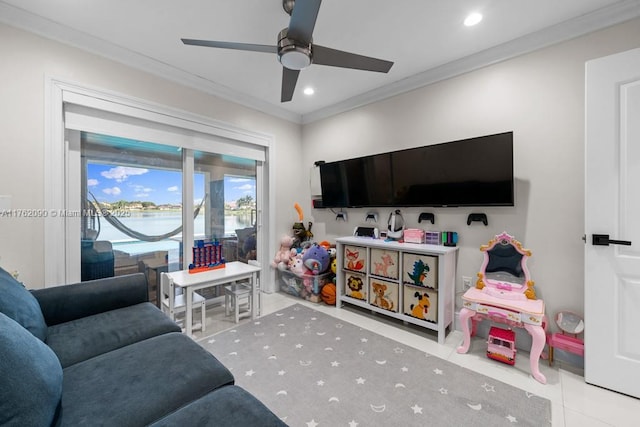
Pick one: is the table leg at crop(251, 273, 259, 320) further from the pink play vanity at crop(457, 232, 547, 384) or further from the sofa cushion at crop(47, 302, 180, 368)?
the pink play vanity at crop(457, 232, 547, 384)

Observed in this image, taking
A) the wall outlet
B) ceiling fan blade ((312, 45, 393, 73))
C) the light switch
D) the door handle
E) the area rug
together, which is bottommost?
the area rug

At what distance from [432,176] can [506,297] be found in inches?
48.3

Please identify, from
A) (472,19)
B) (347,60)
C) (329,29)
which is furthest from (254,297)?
(472,19)

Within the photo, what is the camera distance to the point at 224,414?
0.95 m

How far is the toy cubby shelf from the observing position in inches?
95.6

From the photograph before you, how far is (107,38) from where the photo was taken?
2227 mm

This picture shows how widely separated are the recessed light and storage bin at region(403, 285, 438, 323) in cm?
224

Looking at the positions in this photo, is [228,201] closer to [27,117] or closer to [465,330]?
[27,117]

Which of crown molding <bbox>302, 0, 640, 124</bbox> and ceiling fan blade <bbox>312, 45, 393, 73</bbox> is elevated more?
crown molding <bbox>302, 0, 640, 124</bbox>

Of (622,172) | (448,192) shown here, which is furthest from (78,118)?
(622,172)

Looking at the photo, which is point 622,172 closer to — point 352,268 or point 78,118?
point 352,268

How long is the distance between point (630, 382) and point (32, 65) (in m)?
4.74

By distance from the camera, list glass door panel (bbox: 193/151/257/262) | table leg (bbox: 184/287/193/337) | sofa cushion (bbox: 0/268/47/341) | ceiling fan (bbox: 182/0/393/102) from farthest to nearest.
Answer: glass door panel (bbox: 193/151/257/262), table leg (bbox: 184/287/193/337), ceiling fan (bbox: 182/0/393/102), sofa cushion (bbox: 0/268/47/341)

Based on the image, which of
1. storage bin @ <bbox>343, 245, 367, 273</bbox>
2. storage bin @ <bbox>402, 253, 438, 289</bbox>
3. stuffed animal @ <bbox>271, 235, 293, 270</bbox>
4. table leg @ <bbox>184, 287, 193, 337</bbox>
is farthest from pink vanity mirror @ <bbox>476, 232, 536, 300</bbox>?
table leg @ <bbox>184, 287, 193, 337</bbox>
